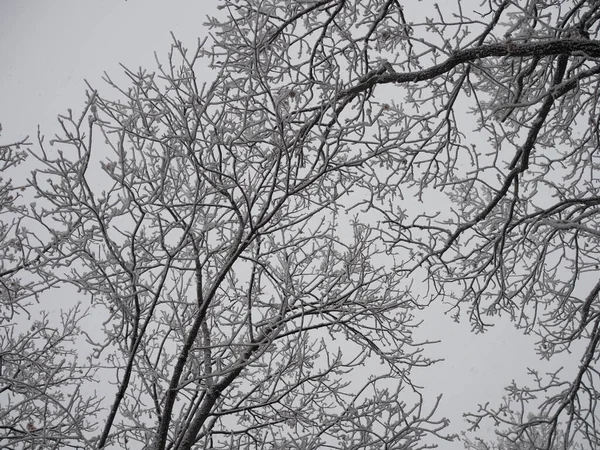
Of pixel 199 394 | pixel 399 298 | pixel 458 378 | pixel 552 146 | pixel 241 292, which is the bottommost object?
pixel 199 394

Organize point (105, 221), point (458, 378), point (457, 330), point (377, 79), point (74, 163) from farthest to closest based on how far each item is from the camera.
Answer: point (457, 330)
point (458, 378)
point (105, 221)
point (377, 79)
point (74, 163)

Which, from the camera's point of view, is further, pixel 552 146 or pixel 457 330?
pixel 457 330

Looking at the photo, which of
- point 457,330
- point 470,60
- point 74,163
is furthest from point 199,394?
point 457,330

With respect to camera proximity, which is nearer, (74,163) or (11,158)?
(74,163)

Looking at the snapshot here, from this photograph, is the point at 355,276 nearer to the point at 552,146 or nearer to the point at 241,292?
the point at 241,292

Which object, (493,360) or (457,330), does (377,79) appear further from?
(457,330)

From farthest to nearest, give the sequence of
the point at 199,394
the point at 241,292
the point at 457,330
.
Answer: the point at 457,330, the point at 241,292, the point at 199,394

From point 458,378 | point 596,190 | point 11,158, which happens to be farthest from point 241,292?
point 458,378

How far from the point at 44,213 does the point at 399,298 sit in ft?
9.03

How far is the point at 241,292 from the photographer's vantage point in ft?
15.3

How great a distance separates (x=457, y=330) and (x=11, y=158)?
162328 millimetres

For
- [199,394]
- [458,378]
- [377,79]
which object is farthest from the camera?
[458,378]

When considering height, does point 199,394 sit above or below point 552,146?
below

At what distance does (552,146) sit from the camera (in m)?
4.14
